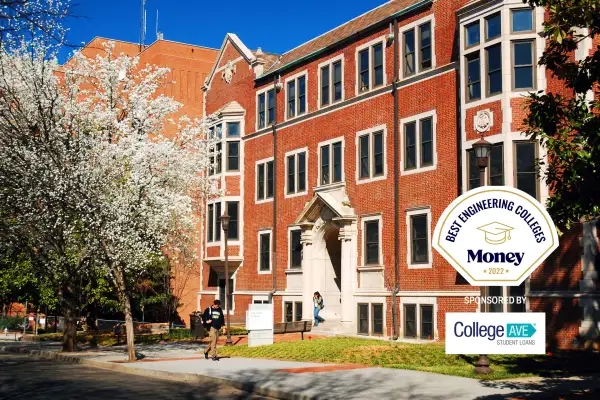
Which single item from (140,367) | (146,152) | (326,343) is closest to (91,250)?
(146,152)

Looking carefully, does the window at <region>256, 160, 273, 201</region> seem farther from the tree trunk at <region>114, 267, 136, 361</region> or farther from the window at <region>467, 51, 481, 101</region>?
the window at <region>467, 51, 481, 101</region>

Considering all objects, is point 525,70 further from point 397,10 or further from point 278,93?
point 278,93

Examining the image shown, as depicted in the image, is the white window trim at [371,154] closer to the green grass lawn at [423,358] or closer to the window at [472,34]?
the window at [472,34]

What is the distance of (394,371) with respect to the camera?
17406 mm

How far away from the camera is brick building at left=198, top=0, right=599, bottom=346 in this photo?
24453mm

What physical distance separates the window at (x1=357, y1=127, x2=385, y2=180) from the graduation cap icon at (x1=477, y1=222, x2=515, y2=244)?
16838 millimetres

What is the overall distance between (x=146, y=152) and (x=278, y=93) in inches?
527

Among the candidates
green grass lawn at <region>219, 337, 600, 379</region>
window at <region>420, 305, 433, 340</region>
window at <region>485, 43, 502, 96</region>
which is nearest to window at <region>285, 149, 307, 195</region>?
window at <region>420, 305, 433, 340</region>

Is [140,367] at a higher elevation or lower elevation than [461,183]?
lower

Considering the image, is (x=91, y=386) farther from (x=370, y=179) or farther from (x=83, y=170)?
(x=370, y=179)

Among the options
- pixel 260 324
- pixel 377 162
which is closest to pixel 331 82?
pixel 377 162

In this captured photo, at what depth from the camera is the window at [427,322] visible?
88.8 feet

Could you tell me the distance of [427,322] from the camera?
1072 inches

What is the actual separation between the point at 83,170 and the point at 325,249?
13339 mm
